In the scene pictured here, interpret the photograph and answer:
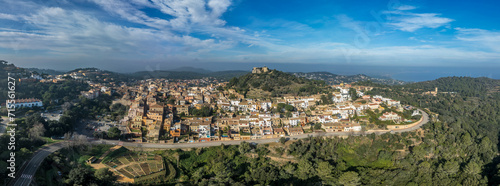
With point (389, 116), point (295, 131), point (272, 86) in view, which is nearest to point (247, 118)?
point (295, 131)

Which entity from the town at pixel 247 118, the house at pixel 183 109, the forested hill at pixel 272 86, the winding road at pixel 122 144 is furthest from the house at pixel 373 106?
the house at pixel 183 109

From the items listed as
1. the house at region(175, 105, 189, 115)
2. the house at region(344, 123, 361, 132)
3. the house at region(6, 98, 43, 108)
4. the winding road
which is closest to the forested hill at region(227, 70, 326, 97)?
the house at region(175, 105, 189, 115)

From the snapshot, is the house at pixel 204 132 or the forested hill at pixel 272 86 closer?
the house at pixel 204 132

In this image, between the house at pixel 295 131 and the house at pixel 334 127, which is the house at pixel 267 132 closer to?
the house at pixel 295 131

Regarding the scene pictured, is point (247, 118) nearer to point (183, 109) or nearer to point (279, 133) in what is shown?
point (279, 133)

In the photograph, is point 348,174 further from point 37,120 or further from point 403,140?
point 37,120
